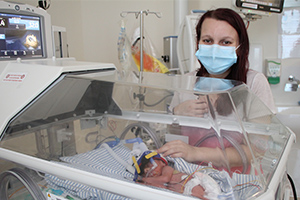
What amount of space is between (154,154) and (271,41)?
2048 mm

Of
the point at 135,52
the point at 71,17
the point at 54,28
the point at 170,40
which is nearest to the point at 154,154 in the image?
the point at 54,28

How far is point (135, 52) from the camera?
2.30 m

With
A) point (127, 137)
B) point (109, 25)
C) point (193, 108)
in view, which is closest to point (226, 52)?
point (193, 108)

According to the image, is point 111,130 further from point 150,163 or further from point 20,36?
point 20,36

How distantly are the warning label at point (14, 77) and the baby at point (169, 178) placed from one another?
62cm

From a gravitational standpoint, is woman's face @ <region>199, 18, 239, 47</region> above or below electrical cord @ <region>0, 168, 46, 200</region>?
above

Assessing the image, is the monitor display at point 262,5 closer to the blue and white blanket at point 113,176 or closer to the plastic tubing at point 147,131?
the plastic tubing at point 147,131

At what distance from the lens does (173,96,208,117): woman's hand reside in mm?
1000

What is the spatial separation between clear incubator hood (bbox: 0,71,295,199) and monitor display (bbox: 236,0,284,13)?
1144 millimetres

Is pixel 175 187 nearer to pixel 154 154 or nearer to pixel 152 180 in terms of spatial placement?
pixel 152 180

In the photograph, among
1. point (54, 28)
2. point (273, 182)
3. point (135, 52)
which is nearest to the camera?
point (273, 182)

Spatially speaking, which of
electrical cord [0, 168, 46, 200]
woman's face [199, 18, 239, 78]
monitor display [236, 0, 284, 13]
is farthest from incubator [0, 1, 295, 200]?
monitor display [236, 0, 284, 13]

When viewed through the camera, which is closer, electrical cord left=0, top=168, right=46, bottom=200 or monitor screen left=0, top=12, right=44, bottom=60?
electrical cord left=0, top=168, right=46, bottom=200

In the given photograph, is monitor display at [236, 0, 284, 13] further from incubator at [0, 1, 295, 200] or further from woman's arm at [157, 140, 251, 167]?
woman's arm at [157, 140, 251, 167]
